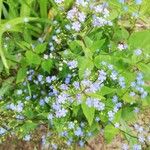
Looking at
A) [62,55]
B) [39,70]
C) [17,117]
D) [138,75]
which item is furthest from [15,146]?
[138,75]

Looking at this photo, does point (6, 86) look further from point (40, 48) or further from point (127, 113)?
point (127, 113)

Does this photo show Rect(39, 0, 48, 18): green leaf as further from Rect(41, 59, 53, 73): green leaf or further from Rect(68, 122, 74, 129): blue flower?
Rect(68, 122, 74, 129): blue flower

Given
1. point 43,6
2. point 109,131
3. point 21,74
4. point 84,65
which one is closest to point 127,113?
point 109,131

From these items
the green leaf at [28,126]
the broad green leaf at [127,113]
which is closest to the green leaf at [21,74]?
the green leaf at [28,126]

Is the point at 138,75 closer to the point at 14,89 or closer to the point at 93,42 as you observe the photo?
the point at 93,42

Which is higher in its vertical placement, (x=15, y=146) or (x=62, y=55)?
(x=62, y=55)

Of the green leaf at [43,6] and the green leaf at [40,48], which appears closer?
the green leaf at [40,48]

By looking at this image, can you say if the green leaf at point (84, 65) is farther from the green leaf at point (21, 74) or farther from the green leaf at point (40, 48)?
the green leaf at point (21, 74)

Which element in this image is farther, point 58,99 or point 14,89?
point 14,89
